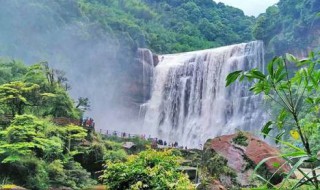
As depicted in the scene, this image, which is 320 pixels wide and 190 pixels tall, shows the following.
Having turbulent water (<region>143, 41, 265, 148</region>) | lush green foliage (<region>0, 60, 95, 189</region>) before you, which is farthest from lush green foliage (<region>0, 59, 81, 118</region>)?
turbulent water (<region>143, 41, 265, 148</region>)

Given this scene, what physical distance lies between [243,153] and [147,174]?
8.65ft

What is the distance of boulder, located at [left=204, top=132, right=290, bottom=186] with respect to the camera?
22.2ft

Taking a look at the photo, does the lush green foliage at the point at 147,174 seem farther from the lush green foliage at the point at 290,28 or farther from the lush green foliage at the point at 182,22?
the lush green foliage at the point at 182,22

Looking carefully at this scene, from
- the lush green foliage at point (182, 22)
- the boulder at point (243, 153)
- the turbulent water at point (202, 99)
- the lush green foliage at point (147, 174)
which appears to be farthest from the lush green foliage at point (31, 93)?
the lush green foliage at point (182, 22)

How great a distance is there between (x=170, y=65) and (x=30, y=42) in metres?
11.5

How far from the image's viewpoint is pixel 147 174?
5.22 m

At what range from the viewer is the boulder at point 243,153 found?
676cm

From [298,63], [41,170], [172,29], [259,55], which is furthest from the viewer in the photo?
[172,29]

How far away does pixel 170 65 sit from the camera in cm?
3375

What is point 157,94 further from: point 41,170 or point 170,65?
point 41,170

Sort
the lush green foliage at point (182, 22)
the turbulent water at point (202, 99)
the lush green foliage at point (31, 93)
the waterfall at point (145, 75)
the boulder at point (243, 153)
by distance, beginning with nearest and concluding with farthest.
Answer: the boulder at point (243, 153)
the lush green foliage at point (31, 93)
the turbulent water at point (202, 99)
the waterfall at point (145, 75)
the lush green foliage at point (182, 22)

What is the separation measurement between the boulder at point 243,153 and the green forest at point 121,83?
0.08m

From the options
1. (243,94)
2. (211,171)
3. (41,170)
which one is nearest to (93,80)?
(243,94)

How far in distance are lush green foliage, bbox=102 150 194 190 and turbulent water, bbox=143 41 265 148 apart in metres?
22.6
